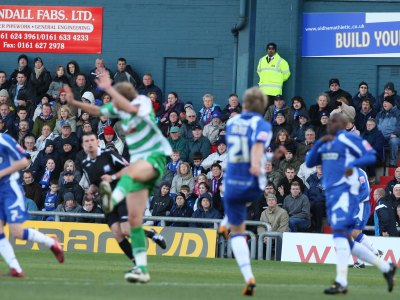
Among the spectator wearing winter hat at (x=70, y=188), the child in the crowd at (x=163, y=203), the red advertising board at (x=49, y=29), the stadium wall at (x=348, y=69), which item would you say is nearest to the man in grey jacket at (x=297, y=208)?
the child in the crowd at (x=163, y=203)

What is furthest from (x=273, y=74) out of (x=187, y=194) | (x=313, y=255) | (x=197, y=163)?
(x=313, y=255)

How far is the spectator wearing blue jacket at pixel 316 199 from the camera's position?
947 inches

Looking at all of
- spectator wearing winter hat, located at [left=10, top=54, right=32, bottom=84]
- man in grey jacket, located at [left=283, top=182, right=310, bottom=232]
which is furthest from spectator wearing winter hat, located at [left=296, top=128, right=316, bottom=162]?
spectator wearing winter hat, located at [left=10, top=54, right=32, bottom=84]

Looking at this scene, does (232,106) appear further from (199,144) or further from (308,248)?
(308,248)

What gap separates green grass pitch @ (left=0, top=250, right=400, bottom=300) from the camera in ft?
42.0

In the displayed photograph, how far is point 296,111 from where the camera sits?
26.5 metres

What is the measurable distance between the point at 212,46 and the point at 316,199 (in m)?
7.69

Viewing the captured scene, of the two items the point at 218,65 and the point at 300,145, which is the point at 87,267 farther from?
the point at 218,65

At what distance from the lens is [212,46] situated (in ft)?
100

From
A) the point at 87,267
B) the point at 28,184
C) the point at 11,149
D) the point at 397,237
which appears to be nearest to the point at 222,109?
the point at 28,184

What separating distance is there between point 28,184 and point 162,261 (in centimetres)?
662

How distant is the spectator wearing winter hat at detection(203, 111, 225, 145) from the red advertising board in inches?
220

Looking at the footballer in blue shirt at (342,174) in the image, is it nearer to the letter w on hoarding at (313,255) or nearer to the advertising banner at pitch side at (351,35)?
the letter w on hoarding at (313,255)

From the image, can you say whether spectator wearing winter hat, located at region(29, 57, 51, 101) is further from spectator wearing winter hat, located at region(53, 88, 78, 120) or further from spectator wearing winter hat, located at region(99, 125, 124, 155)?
spectator wearing winter hat, located at region(99, 125, 124, 155)
